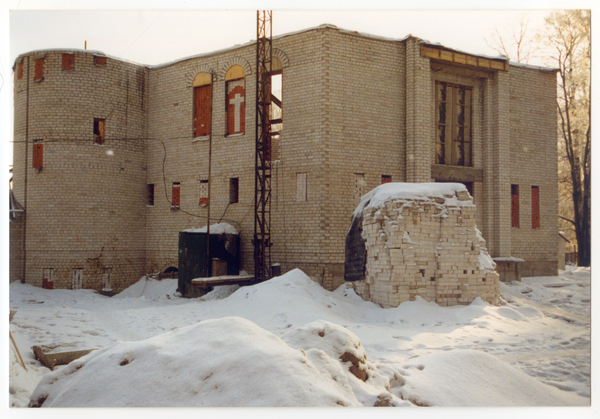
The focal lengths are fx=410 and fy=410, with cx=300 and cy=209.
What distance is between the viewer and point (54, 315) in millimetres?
6543

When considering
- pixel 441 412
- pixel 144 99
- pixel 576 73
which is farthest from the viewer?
pixel 144 99

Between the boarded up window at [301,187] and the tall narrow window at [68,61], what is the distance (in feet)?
22.6

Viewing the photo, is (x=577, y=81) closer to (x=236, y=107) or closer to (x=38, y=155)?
(x=236, y=107)

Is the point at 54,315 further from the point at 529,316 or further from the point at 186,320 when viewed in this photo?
the point at 529,316

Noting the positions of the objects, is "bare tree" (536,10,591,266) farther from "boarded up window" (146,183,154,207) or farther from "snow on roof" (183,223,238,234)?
"boarded up window" (146,183,154,207)

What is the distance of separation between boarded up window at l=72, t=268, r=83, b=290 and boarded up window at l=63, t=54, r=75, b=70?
5.48 m

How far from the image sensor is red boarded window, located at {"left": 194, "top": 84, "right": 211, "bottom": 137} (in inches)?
450

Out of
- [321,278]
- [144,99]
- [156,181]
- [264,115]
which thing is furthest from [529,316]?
[144,99]

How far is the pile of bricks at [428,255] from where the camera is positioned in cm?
705

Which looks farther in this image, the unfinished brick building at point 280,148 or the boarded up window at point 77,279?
the boarded up window at point 77,279

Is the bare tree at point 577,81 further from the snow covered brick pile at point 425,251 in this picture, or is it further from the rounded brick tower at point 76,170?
the rounded brick tower at point 76,170

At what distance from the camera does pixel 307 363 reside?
3.59 meters

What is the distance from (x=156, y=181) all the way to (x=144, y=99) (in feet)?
7.93

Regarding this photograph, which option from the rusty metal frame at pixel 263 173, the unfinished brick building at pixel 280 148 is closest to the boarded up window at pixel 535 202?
the unfinished brick building at pixel 280 148
